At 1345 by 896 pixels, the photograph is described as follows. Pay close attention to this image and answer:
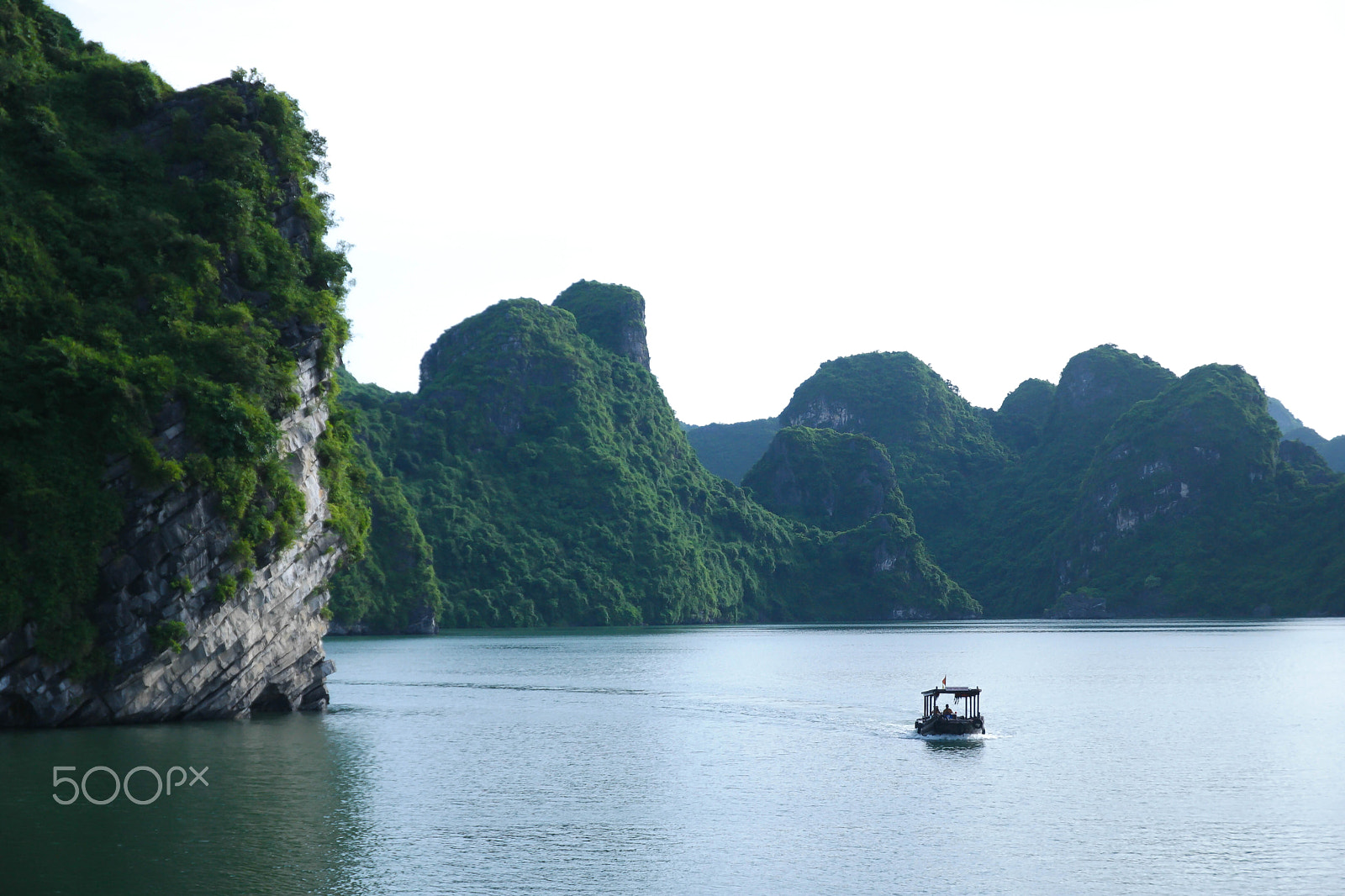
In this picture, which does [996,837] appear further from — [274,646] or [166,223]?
[166,223]

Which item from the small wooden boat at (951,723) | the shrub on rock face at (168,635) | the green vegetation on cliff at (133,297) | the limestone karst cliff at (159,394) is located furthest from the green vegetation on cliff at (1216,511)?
the shrub on rock face at (168,635)

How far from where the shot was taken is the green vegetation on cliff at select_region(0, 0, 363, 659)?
38.2m

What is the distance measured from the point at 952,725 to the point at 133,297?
38.5 meters

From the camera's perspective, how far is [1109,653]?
315ft

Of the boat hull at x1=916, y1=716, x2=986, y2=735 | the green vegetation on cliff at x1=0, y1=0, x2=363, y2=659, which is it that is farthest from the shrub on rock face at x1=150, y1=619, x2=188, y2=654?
the boat hull at x1=916, y1=716, x2=986, y2=735

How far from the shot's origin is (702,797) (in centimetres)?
3353

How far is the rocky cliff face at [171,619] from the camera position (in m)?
37.9

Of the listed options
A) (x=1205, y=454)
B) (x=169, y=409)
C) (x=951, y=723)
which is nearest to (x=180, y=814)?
(x=169, y=409)

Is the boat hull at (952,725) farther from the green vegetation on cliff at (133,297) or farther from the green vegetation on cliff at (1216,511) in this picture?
the green vegetation on cliff at (1216,511)

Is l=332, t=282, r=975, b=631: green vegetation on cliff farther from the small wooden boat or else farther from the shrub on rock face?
the small wooden boat

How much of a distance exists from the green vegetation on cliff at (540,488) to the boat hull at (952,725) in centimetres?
10637

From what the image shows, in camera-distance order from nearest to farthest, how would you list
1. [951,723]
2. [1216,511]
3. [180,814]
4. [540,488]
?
[180,814] < [951,723] < [540,488] < [1216,511]

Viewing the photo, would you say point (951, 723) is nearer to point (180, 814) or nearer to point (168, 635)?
point (180, 814)

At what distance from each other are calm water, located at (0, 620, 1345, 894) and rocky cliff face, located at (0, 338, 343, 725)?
1303 millimetres
